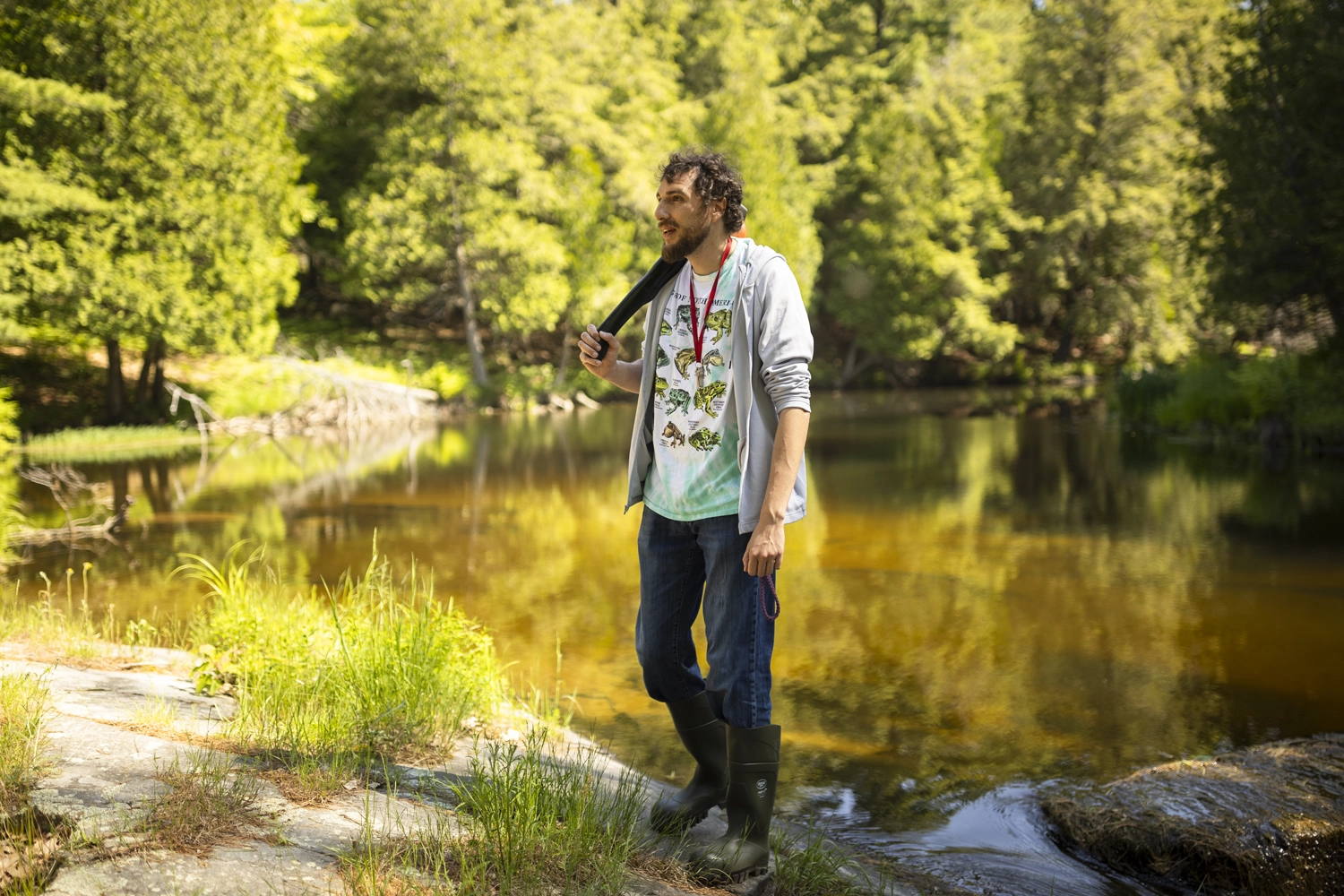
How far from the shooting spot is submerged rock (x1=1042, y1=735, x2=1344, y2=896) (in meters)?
3.32

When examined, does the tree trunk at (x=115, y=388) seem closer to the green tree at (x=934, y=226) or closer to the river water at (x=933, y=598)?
the river water at (x=933, y=598)

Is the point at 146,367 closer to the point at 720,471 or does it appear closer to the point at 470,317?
the point at 470,317

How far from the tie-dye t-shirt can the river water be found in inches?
60.4

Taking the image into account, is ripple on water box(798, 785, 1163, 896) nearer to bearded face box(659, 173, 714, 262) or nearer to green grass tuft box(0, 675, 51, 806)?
bearded face box(659, 173, 714, 262)

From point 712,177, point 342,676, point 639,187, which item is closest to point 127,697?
point 342,676

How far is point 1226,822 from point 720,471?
84.9 inches

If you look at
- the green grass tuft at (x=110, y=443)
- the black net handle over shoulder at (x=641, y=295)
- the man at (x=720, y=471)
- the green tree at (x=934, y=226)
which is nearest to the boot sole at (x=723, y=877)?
the man at (x=720, y=471)

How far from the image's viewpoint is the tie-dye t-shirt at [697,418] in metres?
3.03

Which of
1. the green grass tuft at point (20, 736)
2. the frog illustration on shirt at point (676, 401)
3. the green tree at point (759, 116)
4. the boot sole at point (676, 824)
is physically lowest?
the boot sole at point (676, 824)

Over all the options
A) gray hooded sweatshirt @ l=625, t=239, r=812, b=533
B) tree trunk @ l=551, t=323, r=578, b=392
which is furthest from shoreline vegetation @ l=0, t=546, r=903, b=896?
tree trunk @ l=551, t=323, r=578, b=392

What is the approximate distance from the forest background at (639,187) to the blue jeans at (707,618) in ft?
37.5

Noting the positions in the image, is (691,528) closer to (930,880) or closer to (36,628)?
(930,880)

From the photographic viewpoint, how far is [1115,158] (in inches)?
1180

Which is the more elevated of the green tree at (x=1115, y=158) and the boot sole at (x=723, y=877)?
the green tree at (x=1115, y=158)
